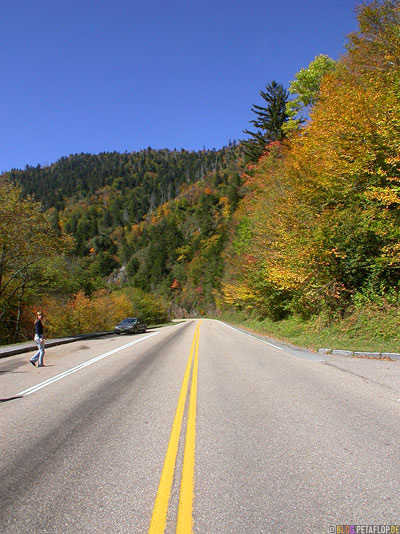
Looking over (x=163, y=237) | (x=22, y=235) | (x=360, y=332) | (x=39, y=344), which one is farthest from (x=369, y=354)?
(x=163, y=237)

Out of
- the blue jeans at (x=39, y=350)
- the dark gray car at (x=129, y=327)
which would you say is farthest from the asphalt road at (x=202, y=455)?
A: the dark gray car at (x=129, y=327)

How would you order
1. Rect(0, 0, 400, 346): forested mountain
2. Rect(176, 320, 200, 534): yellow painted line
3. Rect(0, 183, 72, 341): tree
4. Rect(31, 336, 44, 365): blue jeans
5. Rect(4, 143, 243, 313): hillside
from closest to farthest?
Answer: 1. Rect(176, 320, 200, 534): yellow painted line
2. Rect(31, 336, 44, 365): blue jeans
3. Rect(0, 0, 400, 346): forested mountain
4. Rect(0, 183, 72, 341): tree
5. Rect(4, 143, 243, 313): hillside

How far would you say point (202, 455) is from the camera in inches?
→ 149

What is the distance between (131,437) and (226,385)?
3208 millimetres

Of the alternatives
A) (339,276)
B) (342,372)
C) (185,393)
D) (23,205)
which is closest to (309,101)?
(339,276)

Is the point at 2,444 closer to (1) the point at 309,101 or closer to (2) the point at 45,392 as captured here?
(2) the point at 45,392

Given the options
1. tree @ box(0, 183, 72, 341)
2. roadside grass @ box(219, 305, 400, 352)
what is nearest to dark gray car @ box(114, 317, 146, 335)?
tree @ box(0, 183, 72, 341)

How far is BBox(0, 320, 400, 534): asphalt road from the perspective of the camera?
2684 mm

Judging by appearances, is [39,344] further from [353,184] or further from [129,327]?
[129,327]

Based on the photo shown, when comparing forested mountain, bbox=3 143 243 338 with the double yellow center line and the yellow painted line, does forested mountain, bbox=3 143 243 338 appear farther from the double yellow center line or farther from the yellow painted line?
the yellow painted line

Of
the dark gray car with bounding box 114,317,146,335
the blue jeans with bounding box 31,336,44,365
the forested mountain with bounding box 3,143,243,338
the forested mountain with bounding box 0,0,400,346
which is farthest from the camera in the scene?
the forested mountain with bounding box 3,143,243,338

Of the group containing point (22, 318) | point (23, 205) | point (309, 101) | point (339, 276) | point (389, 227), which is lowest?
point (22, 318)

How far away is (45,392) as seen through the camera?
6.98 meters

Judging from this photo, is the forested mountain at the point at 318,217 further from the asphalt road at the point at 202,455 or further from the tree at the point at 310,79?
the asphalt road at the point at 202,455
